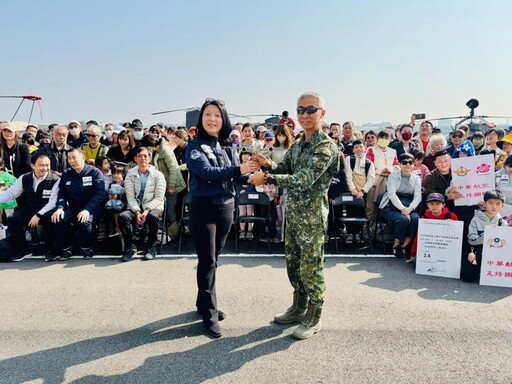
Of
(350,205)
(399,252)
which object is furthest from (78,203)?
(399,252)

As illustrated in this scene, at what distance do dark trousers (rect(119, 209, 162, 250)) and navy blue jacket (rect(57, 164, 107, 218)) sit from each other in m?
0.54

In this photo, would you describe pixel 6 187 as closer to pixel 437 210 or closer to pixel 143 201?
pixel 143 201

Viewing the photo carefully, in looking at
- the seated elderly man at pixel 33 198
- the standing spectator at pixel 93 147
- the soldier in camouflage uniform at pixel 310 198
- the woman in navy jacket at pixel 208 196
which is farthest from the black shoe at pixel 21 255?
the soldier in camouflage uniform at pixel 310 198

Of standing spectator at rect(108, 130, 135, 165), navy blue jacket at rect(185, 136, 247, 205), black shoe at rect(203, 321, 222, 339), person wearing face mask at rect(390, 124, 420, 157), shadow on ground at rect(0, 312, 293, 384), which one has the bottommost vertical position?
shadow on ground at rect(0, 312, 293, 384)

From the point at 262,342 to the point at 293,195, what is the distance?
1277mm

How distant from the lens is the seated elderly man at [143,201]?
518cm

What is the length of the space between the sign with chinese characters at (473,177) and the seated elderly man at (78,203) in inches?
211

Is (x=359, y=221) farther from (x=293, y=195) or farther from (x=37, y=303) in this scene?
(x=37, y=303)

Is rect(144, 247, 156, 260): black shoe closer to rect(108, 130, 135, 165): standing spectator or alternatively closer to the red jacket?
rect(108, 130, 135, 165): standing spectator

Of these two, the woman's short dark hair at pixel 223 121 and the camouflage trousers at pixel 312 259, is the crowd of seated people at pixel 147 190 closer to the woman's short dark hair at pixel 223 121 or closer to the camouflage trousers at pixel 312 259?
the woman's short dark hair at pixel 223 121

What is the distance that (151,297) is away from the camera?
3.80m

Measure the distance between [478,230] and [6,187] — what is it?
23.1ft

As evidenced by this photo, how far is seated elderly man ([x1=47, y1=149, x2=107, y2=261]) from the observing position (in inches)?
202

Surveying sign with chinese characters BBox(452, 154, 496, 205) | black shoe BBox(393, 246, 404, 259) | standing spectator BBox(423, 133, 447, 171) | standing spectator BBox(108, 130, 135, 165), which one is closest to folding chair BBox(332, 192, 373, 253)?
black shoe BBox(393, 246, 404, 259)
